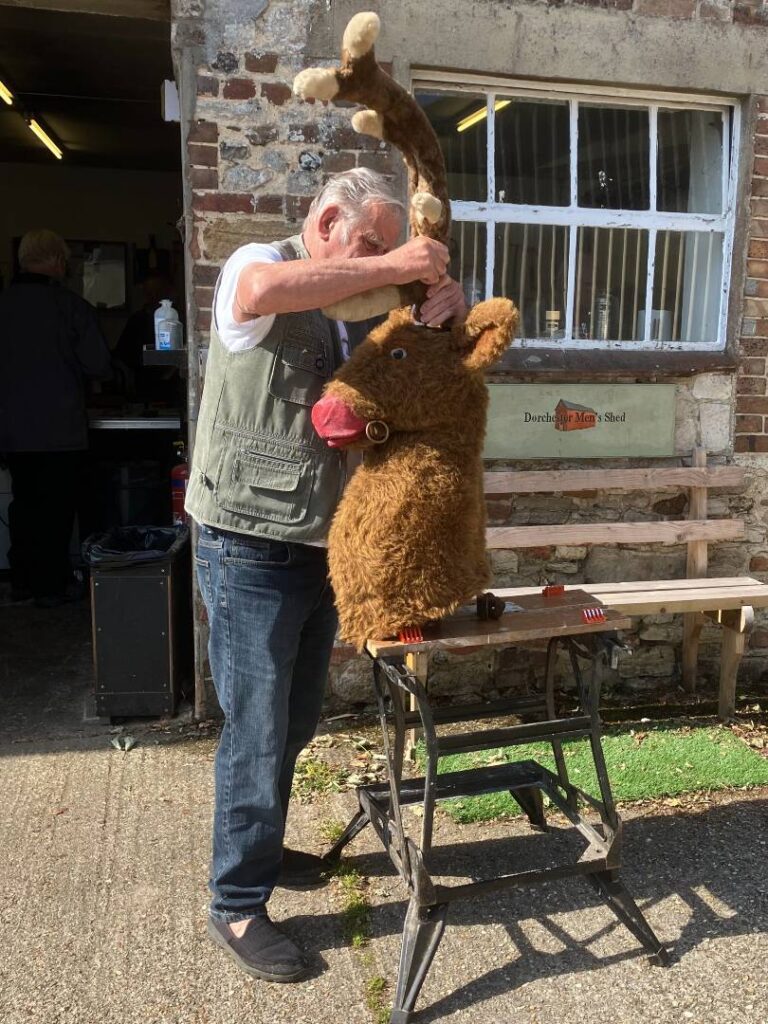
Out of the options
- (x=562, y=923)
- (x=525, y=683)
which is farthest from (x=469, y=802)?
(x=525, y=683)

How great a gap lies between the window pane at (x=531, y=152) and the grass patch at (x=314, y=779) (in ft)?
8.71

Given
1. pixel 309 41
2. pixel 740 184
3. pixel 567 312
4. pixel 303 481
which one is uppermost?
pixel 309 41

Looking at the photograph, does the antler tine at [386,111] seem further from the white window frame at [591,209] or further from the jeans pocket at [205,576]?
the white window frame at [591,209]

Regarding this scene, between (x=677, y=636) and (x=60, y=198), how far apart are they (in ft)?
26.6

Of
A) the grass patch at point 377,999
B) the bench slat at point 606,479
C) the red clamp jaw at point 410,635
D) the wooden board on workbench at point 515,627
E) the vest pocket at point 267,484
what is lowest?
the grass patch at point 377,999

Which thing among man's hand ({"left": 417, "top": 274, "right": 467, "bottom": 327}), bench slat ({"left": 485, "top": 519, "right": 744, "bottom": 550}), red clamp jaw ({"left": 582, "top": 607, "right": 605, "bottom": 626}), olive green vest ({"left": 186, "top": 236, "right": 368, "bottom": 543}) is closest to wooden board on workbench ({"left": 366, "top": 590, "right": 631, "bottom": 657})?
red clamp jaw ({"left": 582, "top": 607, "right": 605, "bottom": 626})

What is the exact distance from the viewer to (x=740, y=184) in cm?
451

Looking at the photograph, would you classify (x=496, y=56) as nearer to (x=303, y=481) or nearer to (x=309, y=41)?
(x=309, y=41)

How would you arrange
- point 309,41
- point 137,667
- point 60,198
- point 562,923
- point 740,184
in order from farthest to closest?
point 60,198
point 740,184
point 137,667
point 309,41
point 562,923

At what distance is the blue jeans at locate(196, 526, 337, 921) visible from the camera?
253 cm

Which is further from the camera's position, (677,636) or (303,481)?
(677,636)

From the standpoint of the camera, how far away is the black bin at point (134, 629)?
13.4 ft

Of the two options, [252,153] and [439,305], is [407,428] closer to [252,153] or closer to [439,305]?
[439,305]

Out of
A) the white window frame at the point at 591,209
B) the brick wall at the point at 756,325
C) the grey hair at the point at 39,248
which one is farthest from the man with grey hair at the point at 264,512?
the grey hair at the point at 39,248
